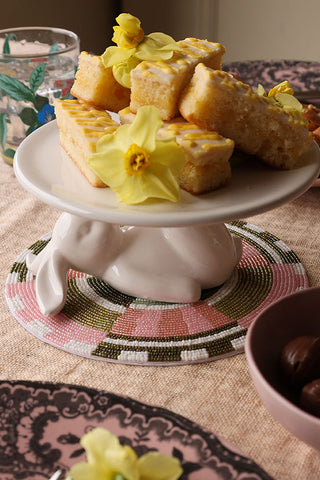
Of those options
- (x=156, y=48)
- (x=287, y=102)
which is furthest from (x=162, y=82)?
(x=287, y=102)

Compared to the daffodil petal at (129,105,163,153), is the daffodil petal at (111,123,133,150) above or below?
below

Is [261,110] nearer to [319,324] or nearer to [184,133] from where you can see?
[184,133]

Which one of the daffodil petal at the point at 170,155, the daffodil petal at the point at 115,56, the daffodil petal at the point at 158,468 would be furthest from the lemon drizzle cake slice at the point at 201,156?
the daffodil petal at the point at 158,468

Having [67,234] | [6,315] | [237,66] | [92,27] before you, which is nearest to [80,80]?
[67,234]

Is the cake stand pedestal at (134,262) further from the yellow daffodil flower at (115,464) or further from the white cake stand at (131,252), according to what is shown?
the yellow daffodil flower at (115,464)

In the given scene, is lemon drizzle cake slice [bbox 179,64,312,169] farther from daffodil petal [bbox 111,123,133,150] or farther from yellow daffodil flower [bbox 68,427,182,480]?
yellow daffodil flower [bbox 68,427,182,480]

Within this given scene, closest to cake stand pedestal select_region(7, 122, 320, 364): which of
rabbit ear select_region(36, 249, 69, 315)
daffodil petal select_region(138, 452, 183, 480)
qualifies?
rabbit ear select_region(36, 249, 69, 315)
